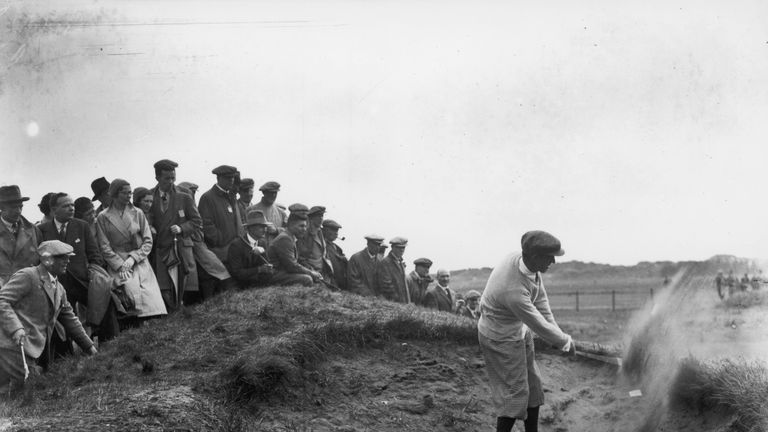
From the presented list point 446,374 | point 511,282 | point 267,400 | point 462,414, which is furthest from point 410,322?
point 511,282

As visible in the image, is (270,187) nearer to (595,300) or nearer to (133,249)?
(133,249)

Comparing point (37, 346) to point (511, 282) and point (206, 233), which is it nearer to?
point (206, 233)

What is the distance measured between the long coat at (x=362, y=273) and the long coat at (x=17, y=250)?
6.61 meters

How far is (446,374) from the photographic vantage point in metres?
11.9

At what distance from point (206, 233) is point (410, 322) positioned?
3639 mm

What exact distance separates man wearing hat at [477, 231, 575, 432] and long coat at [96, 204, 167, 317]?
17.4ft

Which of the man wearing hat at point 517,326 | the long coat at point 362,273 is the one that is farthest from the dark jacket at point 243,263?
the man wearing hat at point 517,326

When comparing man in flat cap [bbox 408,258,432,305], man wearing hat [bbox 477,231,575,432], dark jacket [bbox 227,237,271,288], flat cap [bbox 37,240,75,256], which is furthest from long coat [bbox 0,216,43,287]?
man in flat cap [bbox 408,258,432,305]

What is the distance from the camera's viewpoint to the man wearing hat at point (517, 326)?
875cm

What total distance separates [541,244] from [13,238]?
677 centimetres

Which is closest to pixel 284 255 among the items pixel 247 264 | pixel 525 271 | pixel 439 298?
pixel 247 264

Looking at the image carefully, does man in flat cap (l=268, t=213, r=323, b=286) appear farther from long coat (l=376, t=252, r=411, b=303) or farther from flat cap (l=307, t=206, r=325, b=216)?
long coat (l=376, t=252, r=411, b=303)

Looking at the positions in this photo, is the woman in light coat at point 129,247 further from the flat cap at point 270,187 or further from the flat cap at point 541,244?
the flat cap at point 541,244

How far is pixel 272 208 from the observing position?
15.9 meters
